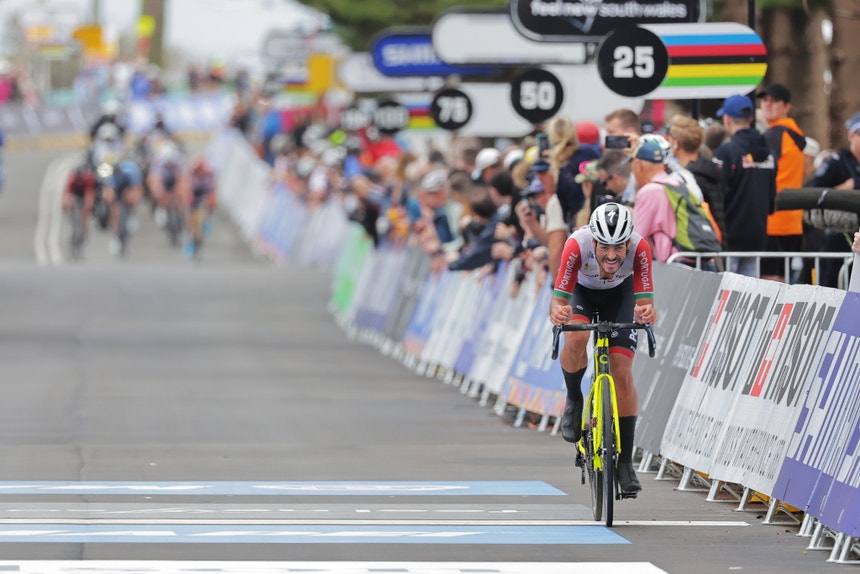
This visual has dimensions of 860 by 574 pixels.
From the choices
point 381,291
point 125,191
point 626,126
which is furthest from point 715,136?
point 125,191

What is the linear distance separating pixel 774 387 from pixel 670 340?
2.20m

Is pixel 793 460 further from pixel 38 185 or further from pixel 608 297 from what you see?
pixel 38 185

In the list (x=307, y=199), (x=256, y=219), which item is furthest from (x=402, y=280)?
(x=256, y=219)

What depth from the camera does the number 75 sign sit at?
639 inches

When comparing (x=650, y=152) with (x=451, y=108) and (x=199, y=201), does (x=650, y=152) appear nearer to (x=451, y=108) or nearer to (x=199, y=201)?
(x=451, y=108)

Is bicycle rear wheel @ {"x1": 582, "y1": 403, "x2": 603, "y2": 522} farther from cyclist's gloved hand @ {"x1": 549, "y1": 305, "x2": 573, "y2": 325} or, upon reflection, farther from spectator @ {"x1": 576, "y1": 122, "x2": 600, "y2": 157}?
spectator @ {"x1": 576, "y1": 122, "x2": 600, "y2": 157}

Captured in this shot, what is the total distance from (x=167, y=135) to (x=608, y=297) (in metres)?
37.8

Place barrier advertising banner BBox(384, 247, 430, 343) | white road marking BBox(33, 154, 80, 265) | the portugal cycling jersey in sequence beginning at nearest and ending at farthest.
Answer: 1. the portugal cycling jersey
2. barrier advertising banner BBox(384, 247, 430, 343)
3. white road marking BBox(33, 154, 80, 265)

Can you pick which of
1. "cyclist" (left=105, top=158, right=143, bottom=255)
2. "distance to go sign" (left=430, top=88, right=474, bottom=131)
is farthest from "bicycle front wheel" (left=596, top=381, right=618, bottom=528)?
"cyclist" (left=105, top=158, right=143, bottom=255)

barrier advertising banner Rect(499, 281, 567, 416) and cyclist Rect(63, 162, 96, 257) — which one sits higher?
barrier advertising banner Rect(499, 281, 567, 416)

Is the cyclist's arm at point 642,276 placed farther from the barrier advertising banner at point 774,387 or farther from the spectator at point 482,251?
the spectator at point 482,251

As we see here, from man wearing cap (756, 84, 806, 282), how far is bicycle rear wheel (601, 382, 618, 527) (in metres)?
5.77

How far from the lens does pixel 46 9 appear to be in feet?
495

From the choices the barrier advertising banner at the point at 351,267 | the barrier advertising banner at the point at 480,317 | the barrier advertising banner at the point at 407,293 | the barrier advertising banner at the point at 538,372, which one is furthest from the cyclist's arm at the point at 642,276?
the barrier advertising banner at the point at 351,267
